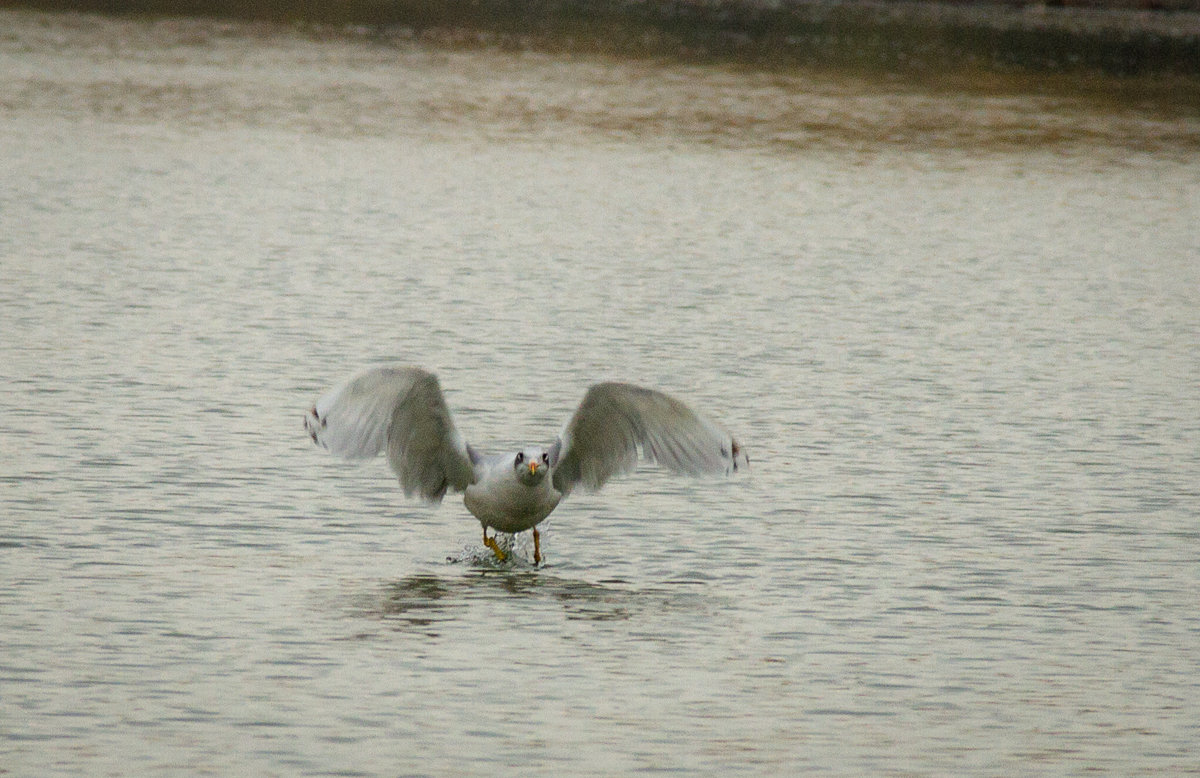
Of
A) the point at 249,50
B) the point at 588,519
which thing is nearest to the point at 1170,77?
the point at 249,50

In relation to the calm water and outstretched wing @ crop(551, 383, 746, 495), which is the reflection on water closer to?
the calm water

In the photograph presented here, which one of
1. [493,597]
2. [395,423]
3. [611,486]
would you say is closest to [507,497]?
[493,597]

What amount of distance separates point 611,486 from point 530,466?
237 cm

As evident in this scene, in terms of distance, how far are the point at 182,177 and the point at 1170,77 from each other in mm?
26470

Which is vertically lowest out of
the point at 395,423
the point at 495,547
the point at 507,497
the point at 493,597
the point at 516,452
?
the point at 493,597

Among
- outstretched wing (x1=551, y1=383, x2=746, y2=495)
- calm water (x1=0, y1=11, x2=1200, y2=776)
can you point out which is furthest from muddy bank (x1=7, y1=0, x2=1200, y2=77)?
outstretched wing (x1=551, y1=383, x2=746, y2=495)

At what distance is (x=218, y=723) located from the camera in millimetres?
7137

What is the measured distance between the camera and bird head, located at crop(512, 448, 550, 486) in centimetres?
830

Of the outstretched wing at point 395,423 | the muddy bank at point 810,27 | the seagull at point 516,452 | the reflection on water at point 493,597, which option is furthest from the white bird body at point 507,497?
the muddy bank at point 810,27

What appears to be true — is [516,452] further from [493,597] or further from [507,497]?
[493,597]

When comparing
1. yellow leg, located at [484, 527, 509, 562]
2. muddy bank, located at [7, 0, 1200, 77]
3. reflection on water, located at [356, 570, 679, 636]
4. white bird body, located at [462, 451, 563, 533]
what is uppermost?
muddy bank, located at [7, 0, 1200, 77]

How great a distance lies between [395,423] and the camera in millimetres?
8625

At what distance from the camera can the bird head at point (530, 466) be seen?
8305mm

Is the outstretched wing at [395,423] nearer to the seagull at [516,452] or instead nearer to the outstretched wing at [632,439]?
the seagull at [516,452]
